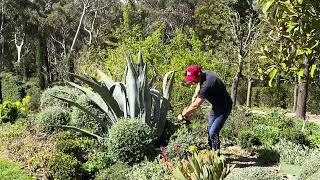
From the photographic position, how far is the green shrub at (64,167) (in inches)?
294

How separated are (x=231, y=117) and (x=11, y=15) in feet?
103

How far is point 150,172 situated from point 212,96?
1.64 m

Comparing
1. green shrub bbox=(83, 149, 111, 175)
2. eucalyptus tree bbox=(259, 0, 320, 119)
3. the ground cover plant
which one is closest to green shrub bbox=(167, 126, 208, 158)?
the ground cover plant

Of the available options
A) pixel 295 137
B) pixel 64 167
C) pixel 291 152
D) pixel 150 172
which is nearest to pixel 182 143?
pixel 150 172

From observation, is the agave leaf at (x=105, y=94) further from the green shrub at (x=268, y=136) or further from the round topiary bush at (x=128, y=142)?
the green shrub at (x=268, y=136)

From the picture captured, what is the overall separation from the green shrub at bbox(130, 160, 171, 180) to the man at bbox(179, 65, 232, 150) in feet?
2.99

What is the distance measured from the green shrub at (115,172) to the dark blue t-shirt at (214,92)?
1841 millimetres

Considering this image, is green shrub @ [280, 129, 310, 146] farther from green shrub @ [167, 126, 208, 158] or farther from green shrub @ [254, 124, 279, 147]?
green shrub @ [167, 126, 208, 158]

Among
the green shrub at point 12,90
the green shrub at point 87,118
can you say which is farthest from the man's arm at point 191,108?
the green shrub at point 12,90

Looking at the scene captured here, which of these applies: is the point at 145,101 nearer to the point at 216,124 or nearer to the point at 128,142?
the point at 128,142

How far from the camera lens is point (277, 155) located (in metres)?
7.93

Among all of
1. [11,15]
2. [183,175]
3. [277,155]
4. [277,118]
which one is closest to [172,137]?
[277,155]

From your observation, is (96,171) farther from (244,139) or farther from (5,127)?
(5,127)

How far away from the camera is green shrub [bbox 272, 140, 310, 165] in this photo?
7460 mm
